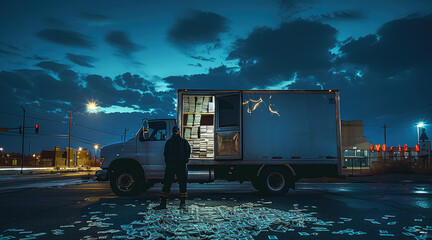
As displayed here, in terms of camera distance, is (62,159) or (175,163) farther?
(62,159)

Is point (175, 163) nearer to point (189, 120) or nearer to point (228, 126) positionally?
point (228, 126)

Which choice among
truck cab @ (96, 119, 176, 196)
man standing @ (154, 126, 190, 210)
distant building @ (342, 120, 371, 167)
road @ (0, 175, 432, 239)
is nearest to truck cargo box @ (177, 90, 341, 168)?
truck cab @ (96, 119, 176, 196)

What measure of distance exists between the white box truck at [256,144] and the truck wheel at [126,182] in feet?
0.10

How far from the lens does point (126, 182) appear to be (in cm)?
1088

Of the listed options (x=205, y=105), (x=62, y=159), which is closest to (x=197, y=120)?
(x=205, y=105)

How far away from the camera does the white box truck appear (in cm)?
1099

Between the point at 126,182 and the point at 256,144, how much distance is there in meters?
4.43

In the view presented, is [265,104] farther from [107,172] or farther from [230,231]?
[230,231]

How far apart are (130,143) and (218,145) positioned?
293 centimetres

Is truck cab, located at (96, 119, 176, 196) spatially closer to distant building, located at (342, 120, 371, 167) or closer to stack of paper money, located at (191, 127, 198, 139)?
stack of paper money, located at (191, 127, 198, 139)

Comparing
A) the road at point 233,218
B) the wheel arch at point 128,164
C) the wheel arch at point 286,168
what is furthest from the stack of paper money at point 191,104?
the road at point 233,218

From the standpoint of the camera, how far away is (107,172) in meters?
10.9

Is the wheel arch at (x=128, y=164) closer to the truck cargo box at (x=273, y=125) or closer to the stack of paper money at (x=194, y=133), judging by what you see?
the truck cargo box at (x=273, y=125)

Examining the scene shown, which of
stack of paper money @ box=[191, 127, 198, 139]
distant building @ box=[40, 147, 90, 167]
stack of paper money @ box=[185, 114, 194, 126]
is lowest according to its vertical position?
distant building @ box=[40, 147, 90, 167]
